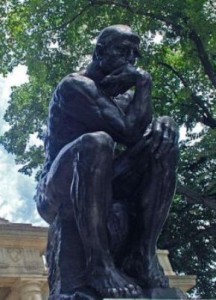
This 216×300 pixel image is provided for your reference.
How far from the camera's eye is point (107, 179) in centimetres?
376

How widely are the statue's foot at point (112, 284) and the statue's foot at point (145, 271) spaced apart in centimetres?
10

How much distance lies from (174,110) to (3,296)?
10960mm

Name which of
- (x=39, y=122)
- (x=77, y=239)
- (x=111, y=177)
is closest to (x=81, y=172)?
(x=111, y=177)

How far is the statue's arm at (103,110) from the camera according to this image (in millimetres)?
3998

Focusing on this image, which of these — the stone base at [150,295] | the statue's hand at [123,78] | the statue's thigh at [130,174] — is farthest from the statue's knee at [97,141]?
the stone base at [150,295]

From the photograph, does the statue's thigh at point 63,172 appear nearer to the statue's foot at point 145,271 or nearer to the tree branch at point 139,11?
the statue's foot at point 145,271

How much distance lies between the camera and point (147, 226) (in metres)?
3.95

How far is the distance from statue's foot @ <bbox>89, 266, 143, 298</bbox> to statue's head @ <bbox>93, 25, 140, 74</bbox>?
137cm

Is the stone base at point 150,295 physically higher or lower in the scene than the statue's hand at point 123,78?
lower

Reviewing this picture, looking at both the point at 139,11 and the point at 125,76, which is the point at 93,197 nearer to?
the point at 125,76

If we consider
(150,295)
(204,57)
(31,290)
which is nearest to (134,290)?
(150,295)

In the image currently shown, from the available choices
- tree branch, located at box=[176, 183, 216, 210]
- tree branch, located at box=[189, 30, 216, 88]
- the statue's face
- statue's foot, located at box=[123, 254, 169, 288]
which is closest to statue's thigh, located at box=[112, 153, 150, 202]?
statue's foot, located at box=[123, 254, 169, 288]

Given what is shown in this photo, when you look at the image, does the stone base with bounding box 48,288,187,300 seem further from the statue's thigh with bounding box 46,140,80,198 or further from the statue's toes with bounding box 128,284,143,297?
the statue's thigh with bounding box 46,140,80,198

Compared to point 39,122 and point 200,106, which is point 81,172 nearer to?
point 200,106
